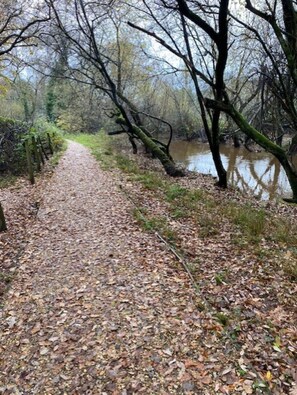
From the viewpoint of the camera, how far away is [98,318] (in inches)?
161

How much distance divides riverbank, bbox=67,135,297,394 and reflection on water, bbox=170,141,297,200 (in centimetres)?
376

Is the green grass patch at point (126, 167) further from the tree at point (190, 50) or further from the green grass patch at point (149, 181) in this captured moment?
the tree at point (190, 50)

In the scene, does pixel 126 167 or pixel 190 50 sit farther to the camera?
pixel 126 167

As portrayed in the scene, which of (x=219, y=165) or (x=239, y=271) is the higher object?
(x=219, y=165)

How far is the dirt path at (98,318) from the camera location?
10.8ft

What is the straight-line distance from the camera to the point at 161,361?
3.45 m

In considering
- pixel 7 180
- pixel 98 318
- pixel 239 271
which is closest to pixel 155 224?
pixel 239 271

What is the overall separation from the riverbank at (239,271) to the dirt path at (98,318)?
0.32m

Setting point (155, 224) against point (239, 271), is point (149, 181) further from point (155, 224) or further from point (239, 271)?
point (239, 271)

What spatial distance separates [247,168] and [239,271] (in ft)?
43.1

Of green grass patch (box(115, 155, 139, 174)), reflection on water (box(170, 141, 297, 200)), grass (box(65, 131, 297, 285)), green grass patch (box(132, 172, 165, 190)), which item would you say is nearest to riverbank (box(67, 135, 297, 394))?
grass (box(65, 131, 297, 285))

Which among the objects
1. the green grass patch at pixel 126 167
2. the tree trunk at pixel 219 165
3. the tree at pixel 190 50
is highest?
the tree at pixel 190 50

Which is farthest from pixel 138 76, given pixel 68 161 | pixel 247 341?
pixel 247 341

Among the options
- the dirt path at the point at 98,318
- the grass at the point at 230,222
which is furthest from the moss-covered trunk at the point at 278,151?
the dirt path at the point at 98,318
